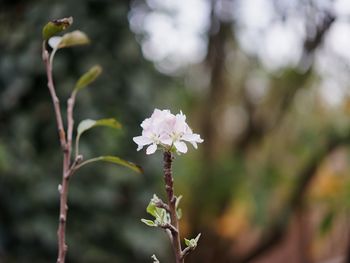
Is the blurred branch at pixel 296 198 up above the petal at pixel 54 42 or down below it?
above

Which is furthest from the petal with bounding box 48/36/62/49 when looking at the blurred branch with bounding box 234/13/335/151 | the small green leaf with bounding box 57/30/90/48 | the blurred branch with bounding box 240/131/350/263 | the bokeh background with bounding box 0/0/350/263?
the blurred branch with bounding box 234/13/335/151

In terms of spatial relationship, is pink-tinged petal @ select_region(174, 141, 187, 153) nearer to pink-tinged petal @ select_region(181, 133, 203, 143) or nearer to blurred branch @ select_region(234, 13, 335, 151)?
pink-tinged petal @ select_region(181, 133, 203, 143)

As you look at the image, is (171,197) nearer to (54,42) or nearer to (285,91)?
(54,42)

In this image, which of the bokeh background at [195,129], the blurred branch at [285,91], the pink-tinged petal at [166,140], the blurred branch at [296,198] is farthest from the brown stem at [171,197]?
the blurred branch at [285,91]

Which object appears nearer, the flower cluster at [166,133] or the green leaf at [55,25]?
the flower cluster at [166,133]

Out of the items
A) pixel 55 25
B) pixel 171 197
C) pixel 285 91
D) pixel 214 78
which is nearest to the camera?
pixel 171 197

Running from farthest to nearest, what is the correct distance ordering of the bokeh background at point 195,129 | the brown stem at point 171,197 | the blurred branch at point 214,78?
1. the blurred branch at point 214,78
2. the bokeh background at point 195,129
3. the brown stem at point 171,197

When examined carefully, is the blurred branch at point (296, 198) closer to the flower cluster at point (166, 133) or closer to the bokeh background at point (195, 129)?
the bokeh background at point (195, 129)

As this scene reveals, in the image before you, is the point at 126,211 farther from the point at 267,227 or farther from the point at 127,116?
the point at 267,227

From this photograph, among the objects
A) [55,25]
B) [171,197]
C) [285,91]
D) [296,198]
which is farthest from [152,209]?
[285,91]
